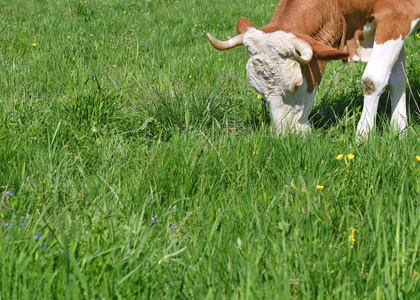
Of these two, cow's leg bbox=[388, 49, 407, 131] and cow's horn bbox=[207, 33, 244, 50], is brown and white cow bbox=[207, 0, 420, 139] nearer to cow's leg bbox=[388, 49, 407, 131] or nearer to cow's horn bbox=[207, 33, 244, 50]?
cow's horn bbox=[207, 33, 244, 50]

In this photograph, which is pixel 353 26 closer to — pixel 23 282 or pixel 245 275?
pixel 245 275

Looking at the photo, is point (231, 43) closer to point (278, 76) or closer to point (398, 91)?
point (278, 76)

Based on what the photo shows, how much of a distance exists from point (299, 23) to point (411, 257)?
7.67 feet

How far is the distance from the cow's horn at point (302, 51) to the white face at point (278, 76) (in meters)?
0.05

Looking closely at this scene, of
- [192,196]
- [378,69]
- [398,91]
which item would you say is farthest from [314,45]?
[192,196]

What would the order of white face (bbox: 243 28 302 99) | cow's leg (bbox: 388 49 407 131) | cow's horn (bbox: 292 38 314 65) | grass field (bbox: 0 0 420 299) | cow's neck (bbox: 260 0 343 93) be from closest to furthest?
grass field (bbox: 0 0 420 299)
cow's horn (bbox: 292 38 314 65)
white face (bbox: 243 28 302 99)
cow's neck (bbox: 260 0 343 93)
cow's leg (bbox: 388 49 407 131)

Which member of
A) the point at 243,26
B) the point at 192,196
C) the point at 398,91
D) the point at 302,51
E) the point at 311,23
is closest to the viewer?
the point at 192,196

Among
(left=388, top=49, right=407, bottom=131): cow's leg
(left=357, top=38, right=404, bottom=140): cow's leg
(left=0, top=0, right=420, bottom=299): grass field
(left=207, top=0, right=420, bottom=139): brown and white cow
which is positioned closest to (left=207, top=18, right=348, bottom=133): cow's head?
(left=207, top=0, right=420, bottom=139): brown and white cow

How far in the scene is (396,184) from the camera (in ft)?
8.44

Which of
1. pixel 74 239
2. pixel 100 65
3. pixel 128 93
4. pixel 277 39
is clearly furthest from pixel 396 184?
pixel 100 65

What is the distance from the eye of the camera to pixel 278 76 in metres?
3.52

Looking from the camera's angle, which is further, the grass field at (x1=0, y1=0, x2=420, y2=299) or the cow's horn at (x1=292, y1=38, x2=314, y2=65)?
the cow's horn at (x1=292, y1=38, x2=314, y2=65)

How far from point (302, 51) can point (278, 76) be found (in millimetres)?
246

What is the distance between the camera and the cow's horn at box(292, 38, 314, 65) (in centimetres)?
340
